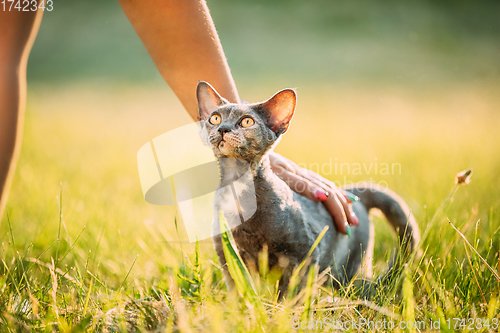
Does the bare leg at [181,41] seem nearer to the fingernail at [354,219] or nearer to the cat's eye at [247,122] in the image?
the cat's eye at [247,122]

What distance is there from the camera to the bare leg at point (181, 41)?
3.79 feet

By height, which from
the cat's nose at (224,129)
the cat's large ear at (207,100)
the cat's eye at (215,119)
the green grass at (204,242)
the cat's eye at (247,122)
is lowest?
the green grass at (204,242)

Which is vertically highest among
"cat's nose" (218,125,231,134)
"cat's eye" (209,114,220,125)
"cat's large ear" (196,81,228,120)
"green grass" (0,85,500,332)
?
"cat's large ear" (196,81,228,120)

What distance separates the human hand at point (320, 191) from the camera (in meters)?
1.28

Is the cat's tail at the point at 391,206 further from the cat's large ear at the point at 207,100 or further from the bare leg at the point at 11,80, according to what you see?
the bare leg at the point at 11,80

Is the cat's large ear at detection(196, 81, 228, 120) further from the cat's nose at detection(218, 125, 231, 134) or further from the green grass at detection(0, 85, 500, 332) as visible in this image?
the green grass at detection(0, 85, 500, 332)

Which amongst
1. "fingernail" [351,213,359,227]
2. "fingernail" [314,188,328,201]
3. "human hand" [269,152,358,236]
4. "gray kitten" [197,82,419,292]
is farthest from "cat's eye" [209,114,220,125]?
"fingernail" [351,213,359,227]

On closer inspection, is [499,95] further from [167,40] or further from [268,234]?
[167,40]

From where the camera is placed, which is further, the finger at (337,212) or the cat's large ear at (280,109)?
the finger at (337,212)

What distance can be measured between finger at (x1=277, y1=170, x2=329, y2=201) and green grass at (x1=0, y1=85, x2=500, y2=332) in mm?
329

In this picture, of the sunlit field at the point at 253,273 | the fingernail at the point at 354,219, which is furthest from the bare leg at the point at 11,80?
the fingernail at the point at 354,219

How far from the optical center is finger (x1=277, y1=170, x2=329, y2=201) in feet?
4.20

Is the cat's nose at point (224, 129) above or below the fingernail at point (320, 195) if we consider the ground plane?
above

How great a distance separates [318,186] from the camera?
1.31 m
